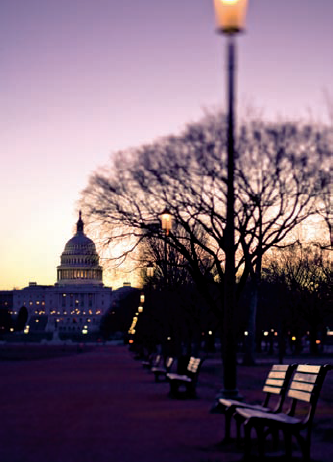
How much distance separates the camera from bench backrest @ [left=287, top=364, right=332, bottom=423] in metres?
10.3

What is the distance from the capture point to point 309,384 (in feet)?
34.8

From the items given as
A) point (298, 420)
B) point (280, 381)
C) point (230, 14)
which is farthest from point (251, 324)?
point (298, 420)

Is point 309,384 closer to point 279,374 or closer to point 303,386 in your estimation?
point 303,386

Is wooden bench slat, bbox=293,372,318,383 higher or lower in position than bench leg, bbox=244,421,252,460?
higher

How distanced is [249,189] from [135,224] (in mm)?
4546

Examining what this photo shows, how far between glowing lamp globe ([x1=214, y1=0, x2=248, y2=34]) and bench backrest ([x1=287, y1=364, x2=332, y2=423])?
235 inches

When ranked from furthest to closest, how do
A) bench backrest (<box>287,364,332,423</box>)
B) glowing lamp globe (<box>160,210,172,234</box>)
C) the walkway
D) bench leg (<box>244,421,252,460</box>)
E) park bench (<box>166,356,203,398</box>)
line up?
glowing lamp globe (<box>160,210,172,234</box>) < park bench (<box>166,356,203,398</box>) < the walkway < bench leg (<box>244,421,252,460</box>) < bench backrest (<box>287,364,332,423</box>)

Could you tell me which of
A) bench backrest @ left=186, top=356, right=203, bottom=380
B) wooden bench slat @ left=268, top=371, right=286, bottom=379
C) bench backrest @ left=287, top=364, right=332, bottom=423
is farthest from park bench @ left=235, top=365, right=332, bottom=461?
bench backrest @ left=186, top=356, right=203, bottom=380

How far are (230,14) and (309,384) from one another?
6.66 meters

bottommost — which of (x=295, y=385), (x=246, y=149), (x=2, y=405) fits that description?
(x=2, y=405)

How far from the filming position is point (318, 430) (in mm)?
15188

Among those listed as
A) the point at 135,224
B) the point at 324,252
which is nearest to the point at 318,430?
the point at 135,224

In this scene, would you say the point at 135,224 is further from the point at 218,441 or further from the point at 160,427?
the point at 218,441

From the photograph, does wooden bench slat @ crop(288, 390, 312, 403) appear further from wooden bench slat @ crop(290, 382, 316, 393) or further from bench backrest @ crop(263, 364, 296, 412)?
bench backrest @ crop(263, 364, 296, 412)
